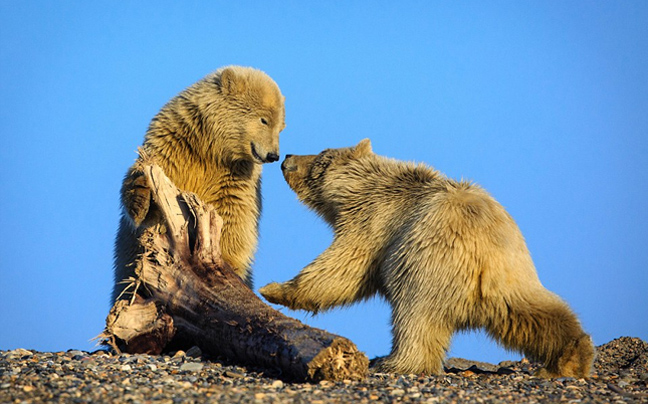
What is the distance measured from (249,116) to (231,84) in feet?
1.65

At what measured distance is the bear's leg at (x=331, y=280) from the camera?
8.06 m

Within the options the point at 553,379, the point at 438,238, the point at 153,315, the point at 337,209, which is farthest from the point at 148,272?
the point at 553,379

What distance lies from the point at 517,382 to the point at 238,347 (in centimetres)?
268

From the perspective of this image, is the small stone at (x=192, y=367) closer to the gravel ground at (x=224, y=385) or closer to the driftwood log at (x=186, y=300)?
the gravel ground at (x=224, y=385)

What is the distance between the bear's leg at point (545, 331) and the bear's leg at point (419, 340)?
0.52 meters

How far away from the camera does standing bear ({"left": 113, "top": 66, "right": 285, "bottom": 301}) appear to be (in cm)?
973

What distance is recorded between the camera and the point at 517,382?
22.5 feet

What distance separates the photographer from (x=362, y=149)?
911 cm

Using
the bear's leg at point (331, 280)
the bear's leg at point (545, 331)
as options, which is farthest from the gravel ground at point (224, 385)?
the bear's leg at point (331, 280)

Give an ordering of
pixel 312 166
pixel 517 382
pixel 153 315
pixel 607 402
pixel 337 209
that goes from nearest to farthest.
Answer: pixel 607 402 → pixel 517 382 → pixel 153 315 → pixel 337 209 → pixel 312 166

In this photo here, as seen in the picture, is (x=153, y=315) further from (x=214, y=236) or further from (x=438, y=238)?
(x=438, y=238)

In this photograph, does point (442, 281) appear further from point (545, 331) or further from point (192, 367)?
point (192, 367)

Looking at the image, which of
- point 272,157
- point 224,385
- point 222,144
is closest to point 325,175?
point 272,157

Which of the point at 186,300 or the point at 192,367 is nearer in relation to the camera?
the point at 192,367
